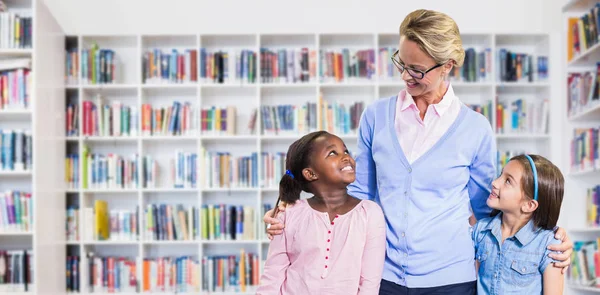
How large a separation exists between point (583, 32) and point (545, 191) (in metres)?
3.09

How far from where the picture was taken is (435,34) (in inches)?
72.2

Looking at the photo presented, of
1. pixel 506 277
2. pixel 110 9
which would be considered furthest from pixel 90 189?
pixel 506 277

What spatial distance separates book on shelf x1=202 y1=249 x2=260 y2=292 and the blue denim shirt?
3367mm

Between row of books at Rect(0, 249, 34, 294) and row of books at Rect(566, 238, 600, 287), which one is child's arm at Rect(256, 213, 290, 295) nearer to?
row of books at Rect(566, 238, 600, 287)

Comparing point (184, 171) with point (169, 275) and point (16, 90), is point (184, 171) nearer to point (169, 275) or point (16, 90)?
point (169, 275)

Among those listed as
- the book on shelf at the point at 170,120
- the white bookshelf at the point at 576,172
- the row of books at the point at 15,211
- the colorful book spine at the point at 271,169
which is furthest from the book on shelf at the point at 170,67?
the white bookshelf at the point at 576,172

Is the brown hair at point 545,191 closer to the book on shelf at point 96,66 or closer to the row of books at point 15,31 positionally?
the row of books at point 15,31

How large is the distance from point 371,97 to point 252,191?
1.11m

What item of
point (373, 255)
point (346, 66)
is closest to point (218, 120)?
point (346, 66)

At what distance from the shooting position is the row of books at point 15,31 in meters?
4.73

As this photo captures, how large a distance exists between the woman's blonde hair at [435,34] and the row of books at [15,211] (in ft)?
11.9

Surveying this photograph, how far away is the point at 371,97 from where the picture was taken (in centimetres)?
548

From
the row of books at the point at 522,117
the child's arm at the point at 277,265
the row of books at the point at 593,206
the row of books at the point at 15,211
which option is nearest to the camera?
the child's arm at the point at 277,265

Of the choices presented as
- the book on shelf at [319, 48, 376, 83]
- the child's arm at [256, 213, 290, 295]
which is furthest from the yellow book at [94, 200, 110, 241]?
the child's arm at [256, 213, 290, 295]
